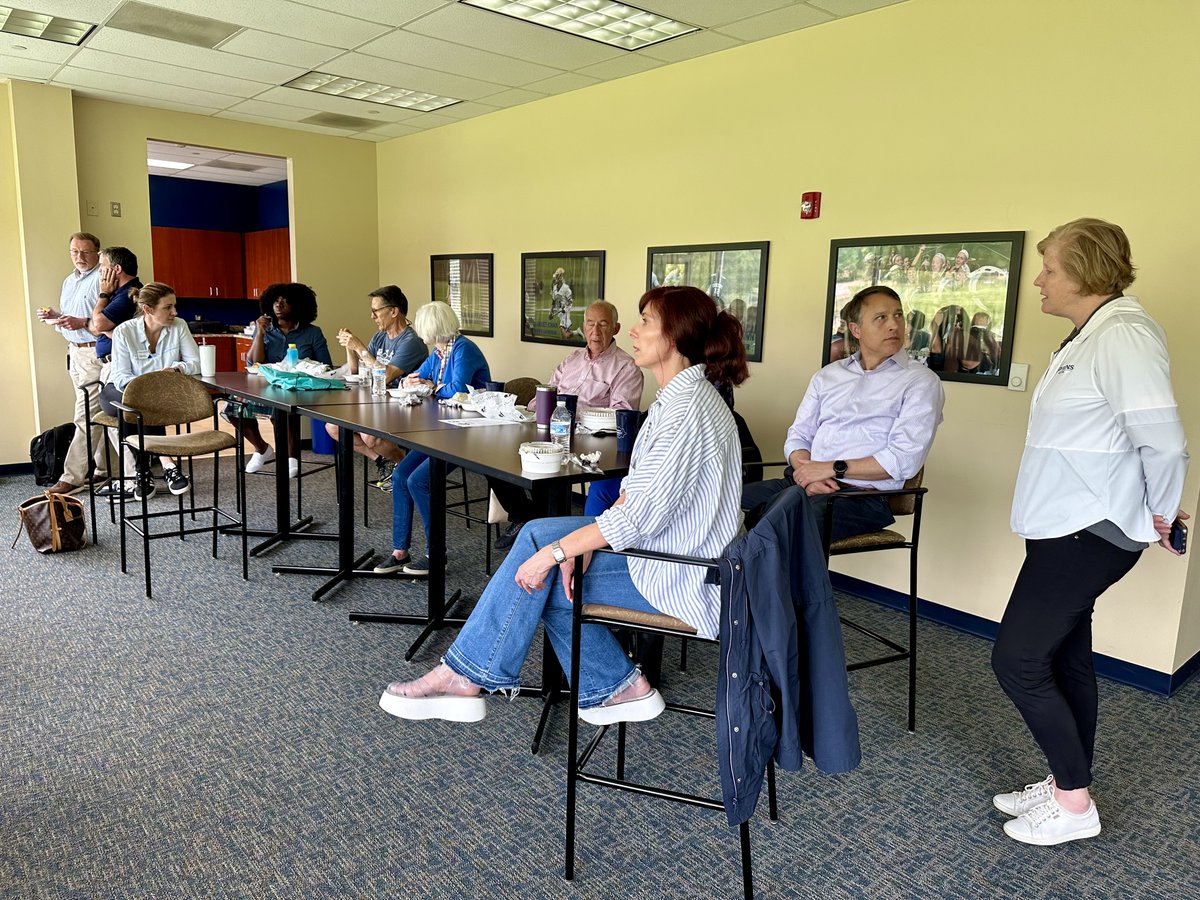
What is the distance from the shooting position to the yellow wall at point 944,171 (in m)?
2.89

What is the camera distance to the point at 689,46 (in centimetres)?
421

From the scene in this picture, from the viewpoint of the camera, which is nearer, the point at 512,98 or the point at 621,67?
the point at 621,67

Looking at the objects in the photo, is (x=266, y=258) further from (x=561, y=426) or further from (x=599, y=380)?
(x=561, y=426)

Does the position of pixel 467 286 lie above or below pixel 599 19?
below

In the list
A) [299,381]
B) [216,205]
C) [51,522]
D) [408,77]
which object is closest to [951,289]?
[299,381]

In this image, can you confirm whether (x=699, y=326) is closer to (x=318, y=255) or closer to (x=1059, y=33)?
(x=1059, y=33)

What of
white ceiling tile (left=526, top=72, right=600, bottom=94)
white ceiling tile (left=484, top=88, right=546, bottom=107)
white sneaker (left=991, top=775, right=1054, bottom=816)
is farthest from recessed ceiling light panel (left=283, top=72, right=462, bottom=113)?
white sneaker (left=991, top=775, right=1054, bottom=816)

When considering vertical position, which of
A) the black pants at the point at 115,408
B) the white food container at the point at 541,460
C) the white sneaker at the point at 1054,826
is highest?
the white food container at the point at 541,460

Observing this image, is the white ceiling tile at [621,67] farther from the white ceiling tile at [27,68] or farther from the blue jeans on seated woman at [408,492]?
the white ceiling tile at [27,68]

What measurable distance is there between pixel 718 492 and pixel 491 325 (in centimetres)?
448

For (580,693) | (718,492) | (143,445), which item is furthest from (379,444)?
(718,492)

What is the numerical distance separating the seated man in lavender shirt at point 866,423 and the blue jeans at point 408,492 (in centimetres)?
149

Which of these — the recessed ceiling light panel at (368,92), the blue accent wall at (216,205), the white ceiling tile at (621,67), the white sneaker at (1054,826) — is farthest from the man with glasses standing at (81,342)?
the white sneaker at (1054,826)

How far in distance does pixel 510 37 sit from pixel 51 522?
3.34 m
